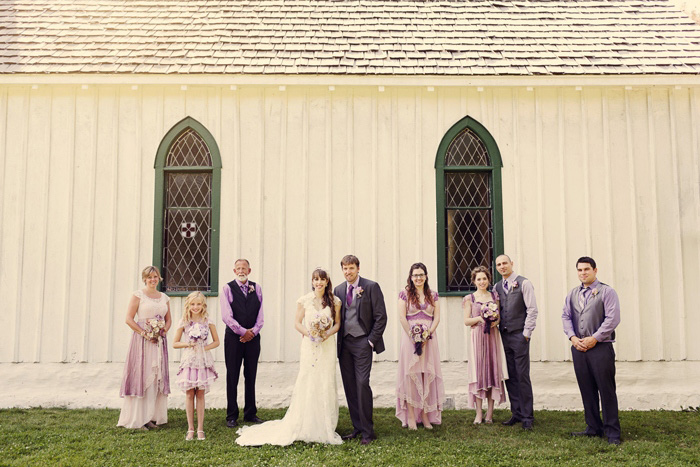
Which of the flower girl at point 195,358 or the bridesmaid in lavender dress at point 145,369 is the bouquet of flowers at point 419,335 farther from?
the bridesmaid in lavender dress at point 145,369

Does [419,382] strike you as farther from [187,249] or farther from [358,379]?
[187,249]

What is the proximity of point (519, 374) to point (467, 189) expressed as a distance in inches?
122

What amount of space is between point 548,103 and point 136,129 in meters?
6.42

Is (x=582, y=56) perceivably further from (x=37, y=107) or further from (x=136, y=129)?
(x=37, y=107)

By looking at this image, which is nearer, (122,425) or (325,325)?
(325,325)

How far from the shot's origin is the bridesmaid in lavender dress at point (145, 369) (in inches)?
286

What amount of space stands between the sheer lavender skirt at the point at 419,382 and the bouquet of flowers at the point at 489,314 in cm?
69

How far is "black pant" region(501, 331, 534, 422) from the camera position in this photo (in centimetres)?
727

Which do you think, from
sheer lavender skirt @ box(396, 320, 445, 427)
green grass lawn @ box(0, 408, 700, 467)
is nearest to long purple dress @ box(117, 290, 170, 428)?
green grass lawn @ box(0, 408, 700, 467)

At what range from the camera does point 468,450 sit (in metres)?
6.34

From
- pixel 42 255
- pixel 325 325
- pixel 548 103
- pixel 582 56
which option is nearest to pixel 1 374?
pixel 42 255

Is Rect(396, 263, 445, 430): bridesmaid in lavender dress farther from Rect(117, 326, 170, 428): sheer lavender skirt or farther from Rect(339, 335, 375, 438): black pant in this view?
Rect(117, 326, 170, 428): sheer lavender skirt

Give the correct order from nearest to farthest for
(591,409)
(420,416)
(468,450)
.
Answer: (468,450)
(591,409)
(420,416)

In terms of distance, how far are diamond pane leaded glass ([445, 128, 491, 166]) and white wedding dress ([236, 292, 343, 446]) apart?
3.59m
